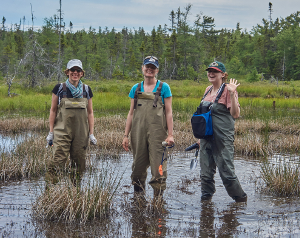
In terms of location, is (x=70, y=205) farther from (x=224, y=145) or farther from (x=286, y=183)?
(x=286, y=183)

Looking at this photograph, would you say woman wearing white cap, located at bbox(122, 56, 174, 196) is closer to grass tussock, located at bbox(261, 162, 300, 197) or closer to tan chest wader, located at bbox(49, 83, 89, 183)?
tan chest wader, located at bbox(49, 83, 89, 183)

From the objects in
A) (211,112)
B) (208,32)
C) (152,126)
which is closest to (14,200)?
(152,126)

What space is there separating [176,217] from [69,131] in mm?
1839

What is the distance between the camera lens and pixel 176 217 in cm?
432

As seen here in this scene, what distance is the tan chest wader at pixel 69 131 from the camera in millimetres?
4582

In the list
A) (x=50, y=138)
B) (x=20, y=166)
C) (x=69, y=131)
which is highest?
(x=69, y=131)

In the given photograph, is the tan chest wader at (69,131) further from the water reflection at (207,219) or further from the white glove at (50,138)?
the water reflection at (207,219)

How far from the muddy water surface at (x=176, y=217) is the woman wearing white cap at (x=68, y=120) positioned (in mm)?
515

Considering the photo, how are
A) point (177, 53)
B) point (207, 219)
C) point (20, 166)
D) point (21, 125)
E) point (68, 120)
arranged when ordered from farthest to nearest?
point (177, 53) → point (21, 125) → point (20, 166) → point (68, 120) → point (207, 219)

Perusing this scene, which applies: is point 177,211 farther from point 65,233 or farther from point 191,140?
point 191,140

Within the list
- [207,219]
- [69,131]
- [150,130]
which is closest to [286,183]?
[207,219]

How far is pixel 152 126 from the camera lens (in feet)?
14.2

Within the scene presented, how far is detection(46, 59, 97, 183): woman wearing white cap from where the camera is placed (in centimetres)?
459

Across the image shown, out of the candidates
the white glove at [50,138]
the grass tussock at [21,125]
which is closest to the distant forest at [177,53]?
the grass tussock at [21,125]
